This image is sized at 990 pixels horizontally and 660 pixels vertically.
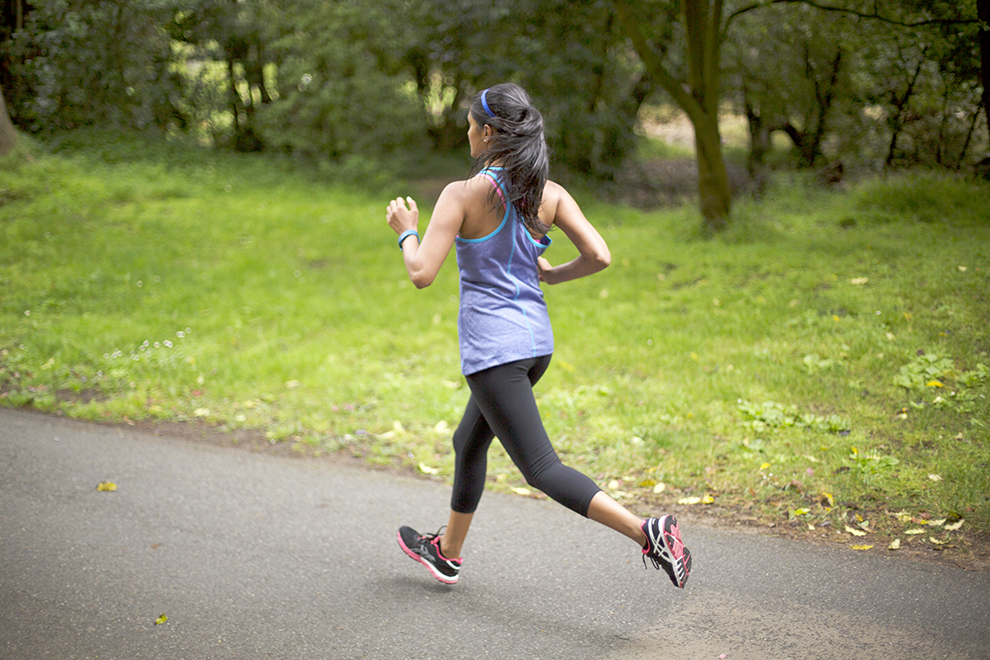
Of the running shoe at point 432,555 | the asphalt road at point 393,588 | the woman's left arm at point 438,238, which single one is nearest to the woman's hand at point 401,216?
the woman's left arm at point 438,238

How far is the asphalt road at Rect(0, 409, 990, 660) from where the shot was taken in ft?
8.99

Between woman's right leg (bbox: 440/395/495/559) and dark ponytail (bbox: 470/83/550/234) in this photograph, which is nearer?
dark ponytail (bbox: 470/83/550/234)

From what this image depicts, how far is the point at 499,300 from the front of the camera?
2.70 metres

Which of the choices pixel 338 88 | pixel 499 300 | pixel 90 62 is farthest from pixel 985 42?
pixel 90 62

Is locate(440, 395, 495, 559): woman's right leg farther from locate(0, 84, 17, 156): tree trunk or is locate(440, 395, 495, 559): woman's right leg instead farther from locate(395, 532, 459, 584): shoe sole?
locate(0, 84, 17, 156): tree trunk

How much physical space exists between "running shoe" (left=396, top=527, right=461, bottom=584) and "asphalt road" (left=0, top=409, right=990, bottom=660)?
3.4 inches

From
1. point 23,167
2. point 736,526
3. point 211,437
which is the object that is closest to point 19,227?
point 23,167

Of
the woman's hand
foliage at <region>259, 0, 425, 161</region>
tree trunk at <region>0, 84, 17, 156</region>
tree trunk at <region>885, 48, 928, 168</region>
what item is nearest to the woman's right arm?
the woman's hand

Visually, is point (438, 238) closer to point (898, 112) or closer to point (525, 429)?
point (525, 429)

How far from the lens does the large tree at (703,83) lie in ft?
30.6

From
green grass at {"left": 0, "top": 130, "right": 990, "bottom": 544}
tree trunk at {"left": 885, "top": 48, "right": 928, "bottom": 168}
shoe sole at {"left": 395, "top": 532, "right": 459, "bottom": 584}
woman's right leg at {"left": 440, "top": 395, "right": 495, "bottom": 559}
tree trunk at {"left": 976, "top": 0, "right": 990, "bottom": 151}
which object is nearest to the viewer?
woman's right leg at {"left": 440, "top": 395, "right": 495, "bottom": 559}

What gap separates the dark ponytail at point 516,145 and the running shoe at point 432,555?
1.56 meters

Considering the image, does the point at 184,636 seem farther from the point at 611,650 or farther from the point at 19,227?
the point at 19,227

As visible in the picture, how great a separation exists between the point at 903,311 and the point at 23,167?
39.6 feet
